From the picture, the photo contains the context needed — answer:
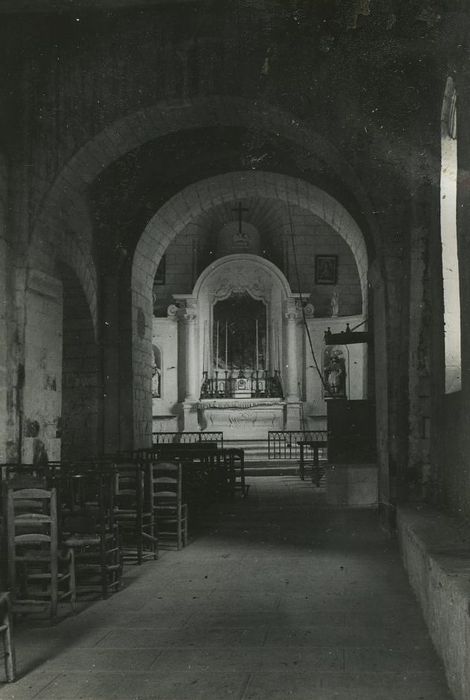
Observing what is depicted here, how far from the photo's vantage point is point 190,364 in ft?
65.3

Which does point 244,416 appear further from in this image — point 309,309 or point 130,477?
point 130,477

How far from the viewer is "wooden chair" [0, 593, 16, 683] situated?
3.63 metres

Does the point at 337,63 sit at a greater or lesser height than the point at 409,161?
greater

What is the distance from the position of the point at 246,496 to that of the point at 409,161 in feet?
19.5

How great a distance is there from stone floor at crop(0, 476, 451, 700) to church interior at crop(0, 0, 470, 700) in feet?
0.08

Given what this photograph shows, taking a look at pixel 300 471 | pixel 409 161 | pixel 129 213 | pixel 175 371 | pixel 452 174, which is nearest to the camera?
pixel 452 174

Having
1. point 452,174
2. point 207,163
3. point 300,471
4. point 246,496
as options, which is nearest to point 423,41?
point 452,174

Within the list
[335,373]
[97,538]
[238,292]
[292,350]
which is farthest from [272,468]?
[97,538]

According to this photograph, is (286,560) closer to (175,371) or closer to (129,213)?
(129,213)

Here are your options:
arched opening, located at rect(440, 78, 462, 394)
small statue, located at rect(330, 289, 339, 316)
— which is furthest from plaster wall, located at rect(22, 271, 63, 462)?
small statue, located at rect(330, 289, 339, 316)

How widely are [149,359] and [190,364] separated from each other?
302 inches

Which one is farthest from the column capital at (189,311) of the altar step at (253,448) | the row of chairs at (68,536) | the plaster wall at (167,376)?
the row of chairs at (68,536)

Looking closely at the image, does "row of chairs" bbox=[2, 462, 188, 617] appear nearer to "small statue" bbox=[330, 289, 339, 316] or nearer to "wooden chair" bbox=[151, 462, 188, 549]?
"wooden chair" bbox=[151, 462, 188, 549]

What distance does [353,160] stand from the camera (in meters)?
8.15
